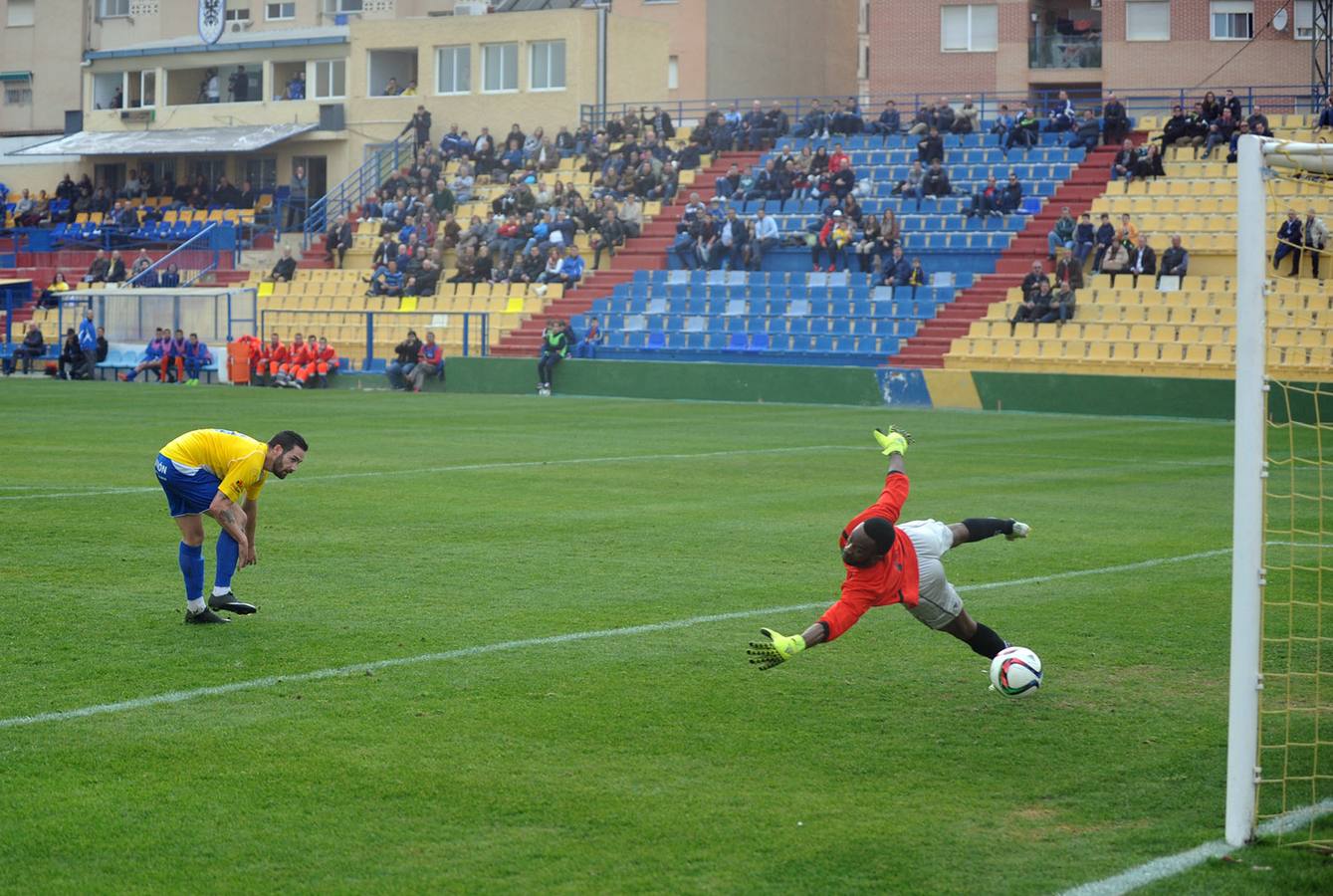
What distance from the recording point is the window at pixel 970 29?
54.2 m

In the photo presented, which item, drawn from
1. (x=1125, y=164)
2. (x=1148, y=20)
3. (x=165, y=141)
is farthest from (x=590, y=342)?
(x=165, y=141)

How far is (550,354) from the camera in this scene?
35844 mm

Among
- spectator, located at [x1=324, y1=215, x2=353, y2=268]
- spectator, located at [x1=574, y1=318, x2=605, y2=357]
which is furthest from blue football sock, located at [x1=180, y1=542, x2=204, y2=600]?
spectator, located at [x1=324, y1=215, x2=353, y2=268]

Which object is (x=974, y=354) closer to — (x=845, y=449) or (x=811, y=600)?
(x=845, y=449)

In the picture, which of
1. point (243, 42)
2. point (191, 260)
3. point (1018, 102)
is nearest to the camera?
point (1018, 102)

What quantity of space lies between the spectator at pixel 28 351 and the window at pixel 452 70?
15309 millimetres

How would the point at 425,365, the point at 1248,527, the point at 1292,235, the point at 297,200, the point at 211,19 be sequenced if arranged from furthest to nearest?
the point at 211,19
the point at 297,200
the point at 425,365
the point at 1292,235
the point at 1248,527

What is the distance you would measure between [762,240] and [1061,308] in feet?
28.3

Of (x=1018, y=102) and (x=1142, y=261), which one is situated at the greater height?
(x=1018, y=102)

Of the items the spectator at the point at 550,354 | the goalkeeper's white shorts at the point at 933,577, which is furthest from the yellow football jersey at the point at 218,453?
the spectator at the point at 550,354

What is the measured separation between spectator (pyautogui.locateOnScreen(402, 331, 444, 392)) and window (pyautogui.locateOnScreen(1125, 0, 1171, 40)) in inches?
1033

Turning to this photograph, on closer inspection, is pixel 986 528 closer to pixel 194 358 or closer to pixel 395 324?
pixel 194 358

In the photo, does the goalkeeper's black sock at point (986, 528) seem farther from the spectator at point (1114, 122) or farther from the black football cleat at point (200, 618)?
the spectator at point (1114, 122)

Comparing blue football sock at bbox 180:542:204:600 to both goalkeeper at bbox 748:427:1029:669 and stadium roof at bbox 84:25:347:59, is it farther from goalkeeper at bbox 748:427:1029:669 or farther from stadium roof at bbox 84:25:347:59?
stadium roof at bbox 84:25:347:59
